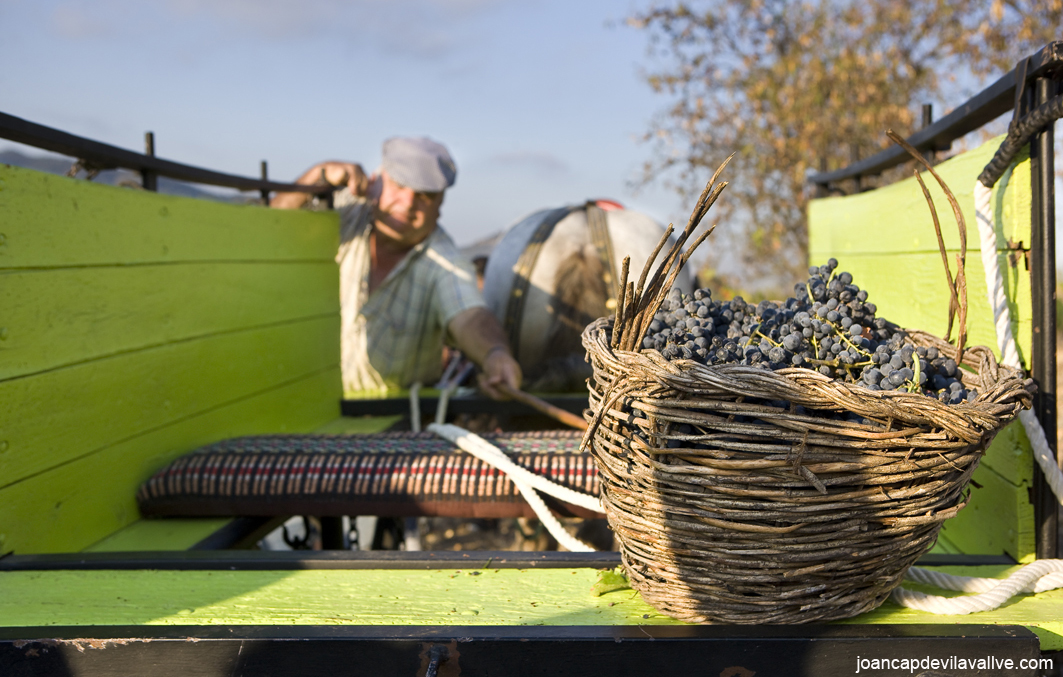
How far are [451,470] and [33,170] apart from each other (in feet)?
3.40

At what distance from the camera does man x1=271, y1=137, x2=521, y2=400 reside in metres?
3.45

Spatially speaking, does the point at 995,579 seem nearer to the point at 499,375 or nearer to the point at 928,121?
the point at 928,121

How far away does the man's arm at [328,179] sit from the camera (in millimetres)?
3129

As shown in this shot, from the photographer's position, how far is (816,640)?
0.98 m

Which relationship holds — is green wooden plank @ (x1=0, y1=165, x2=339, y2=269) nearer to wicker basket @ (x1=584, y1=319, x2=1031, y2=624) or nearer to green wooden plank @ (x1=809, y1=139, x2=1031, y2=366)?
wicker basket @ (x1=584, y1=319, x2=1031, y2=624)

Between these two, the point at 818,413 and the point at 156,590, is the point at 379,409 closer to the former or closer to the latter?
the point at 156,590

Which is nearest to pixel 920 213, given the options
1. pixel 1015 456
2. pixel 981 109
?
pixel 981 109

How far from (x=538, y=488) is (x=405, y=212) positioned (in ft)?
7.25

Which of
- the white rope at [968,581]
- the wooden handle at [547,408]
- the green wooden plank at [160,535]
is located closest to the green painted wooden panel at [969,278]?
the white rope at [968,581]

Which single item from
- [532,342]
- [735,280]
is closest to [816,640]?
[532,342]

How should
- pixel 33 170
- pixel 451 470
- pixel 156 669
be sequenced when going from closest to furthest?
1. pixel 156 669
2. pixel 33 170
3. pixel 451 470

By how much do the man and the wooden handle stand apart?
0.49m

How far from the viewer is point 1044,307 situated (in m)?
1.29

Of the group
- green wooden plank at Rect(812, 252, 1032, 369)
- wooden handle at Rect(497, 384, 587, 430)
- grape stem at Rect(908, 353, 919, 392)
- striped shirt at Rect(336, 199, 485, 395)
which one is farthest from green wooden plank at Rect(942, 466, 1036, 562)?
striped shirt at Rect(336, 199, 485, 395)
